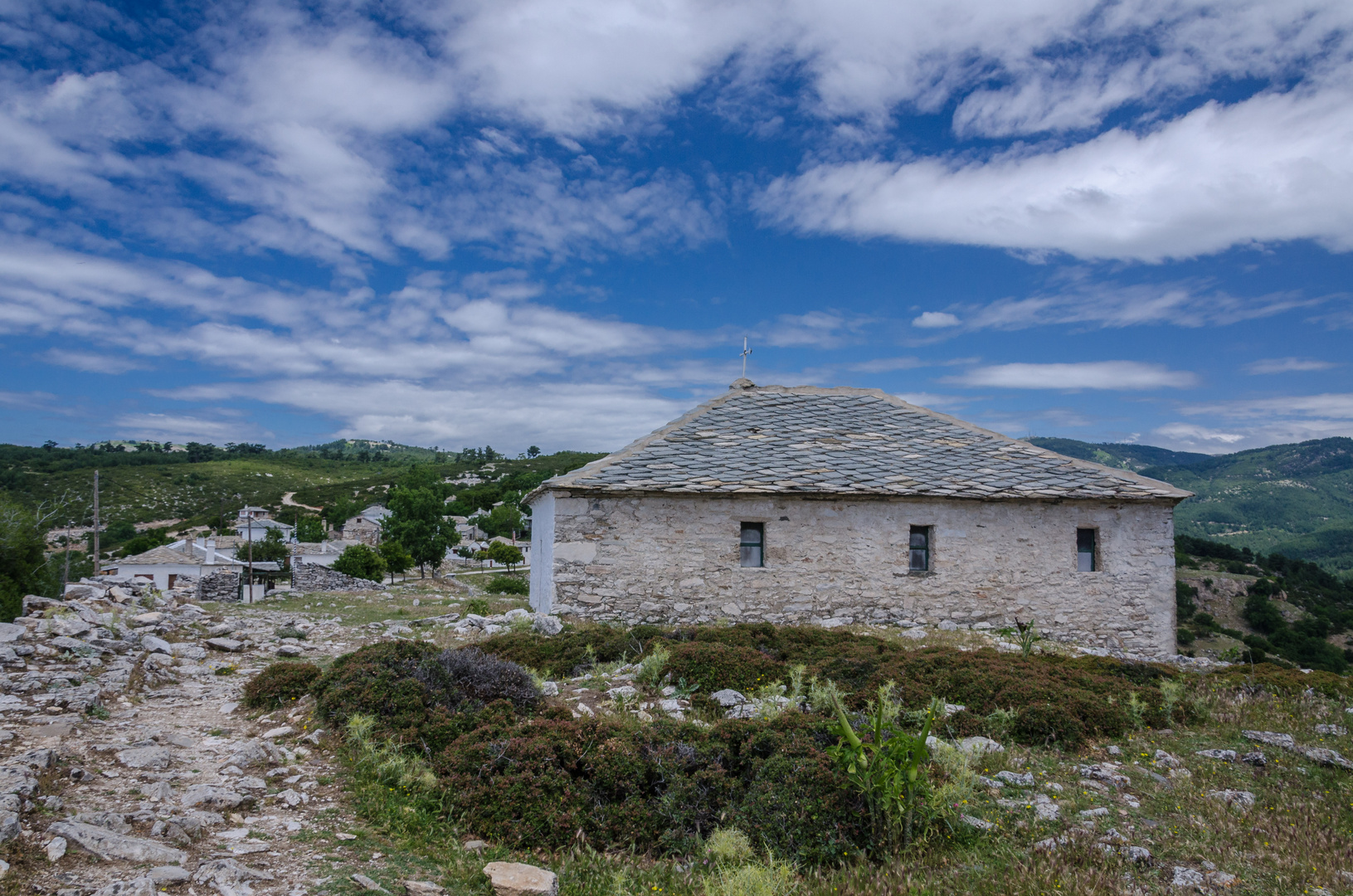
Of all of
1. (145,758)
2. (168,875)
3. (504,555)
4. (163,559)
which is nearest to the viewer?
(168,875)

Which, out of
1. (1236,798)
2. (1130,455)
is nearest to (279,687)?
(1236,798)

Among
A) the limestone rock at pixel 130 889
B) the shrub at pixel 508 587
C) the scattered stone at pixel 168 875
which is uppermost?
the limestone rock at pixel 130 889

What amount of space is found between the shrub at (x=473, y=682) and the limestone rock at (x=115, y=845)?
8.48 feet

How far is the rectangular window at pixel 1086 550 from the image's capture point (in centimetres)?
1364

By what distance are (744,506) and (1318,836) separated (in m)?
9.10

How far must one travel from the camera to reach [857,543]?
13.0 metres

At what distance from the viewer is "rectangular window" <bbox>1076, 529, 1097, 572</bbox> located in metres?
13.6

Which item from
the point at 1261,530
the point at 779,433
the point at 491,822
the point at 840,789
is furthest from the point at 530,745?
the point at 1261,530

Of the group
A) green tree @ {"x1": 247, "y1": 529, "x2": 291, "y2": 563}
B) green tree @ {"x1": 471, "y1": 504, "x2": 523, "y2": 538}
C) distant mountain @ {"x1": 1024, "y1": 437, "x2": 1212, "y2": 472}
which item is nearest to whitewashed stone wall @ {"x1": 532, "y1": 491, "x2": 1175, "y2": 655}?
green tree @ {"x1": 247, "y1": 529, "x2": 291, "y2": 563}

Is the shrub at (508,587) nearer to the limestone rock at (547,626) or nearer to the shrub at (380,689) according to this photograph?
the limestone rock at (547,626)

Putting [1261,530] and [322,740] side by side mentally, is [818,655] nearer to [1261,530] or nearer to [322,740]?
[322,740]

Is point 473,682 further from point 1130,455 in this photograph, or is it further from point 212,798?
point 1130,455

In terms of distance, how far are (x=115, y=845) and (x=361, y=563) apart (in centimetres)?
3451

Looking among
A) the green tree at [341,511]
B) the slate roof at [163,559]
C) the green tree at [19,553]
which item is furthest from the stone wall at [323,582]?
the green tree at [341,511]
